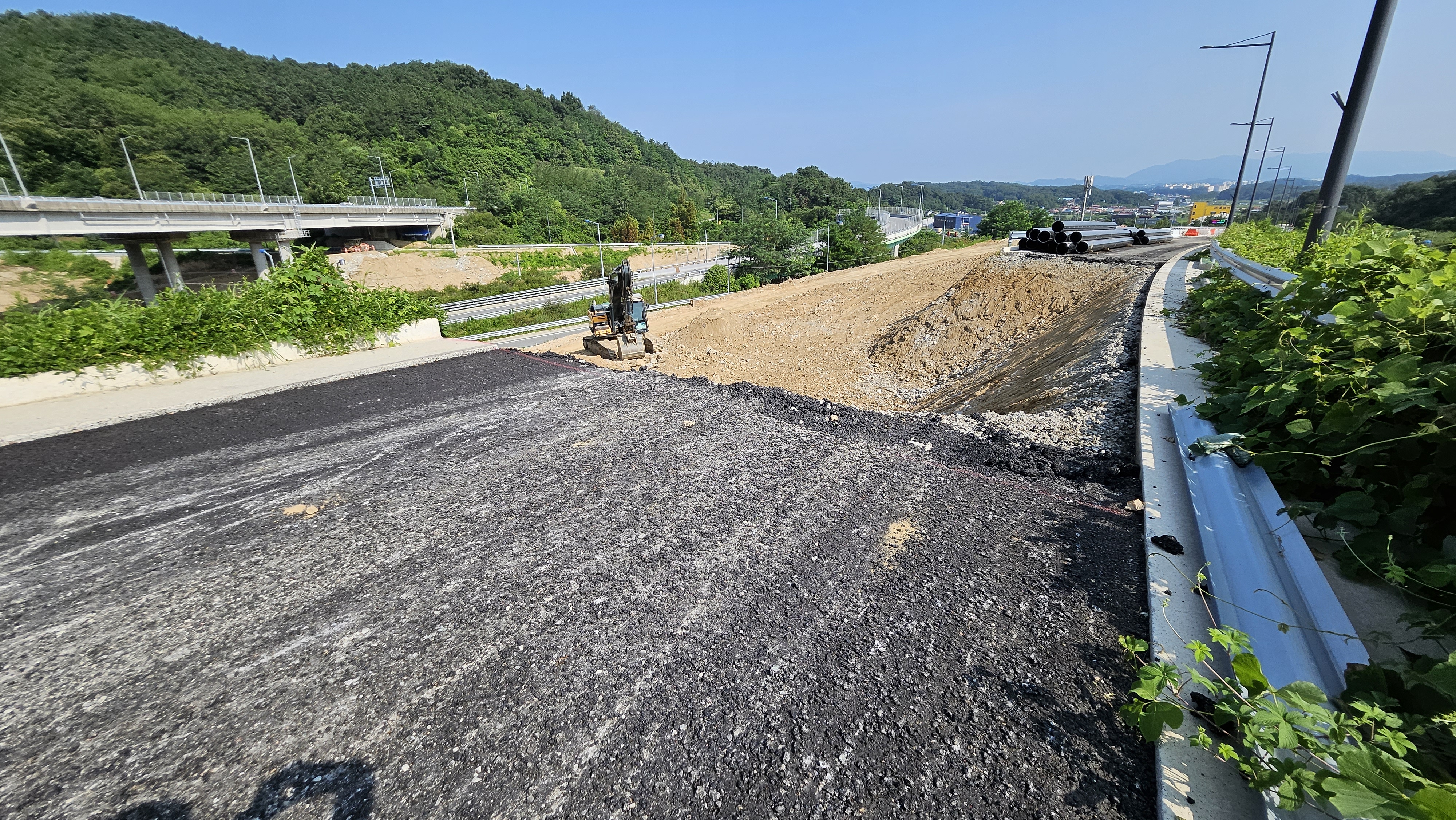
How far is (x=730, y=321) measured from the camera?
17875 mm

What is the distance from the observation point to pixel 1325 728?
5.18 ft

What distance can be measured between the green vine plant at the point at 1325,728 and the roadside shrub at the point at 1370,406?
38cm

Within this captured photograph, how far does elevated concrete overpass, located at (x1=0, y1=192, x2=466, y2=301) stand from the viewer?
24.0 metres

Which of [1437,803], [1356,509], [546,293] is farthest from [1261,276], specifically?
[546,293]

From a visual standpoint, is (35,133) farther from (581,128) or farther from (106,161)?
(581,128)

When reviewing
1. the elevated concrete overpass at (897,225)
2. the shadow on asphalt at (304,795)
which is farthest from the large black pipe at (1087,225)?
the elevated concrete overpass at (897,225)

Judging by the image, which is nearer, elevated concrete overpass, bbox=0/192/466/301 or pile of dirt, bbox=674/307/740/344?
pile of dirt, bbox=674/307/740/344

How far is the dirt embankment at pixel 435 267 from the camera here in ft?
136

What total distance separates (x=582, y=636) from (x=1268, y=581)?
11.2 ft

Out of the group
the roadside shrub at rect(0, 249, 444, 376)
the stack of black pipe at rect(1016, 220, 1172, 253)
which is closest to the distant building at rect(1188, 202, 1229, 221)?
the stack of black pipe at rect(1016, 220, 1172, 253)

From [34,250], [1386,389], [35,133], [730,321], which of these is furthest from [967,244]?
[35,133]

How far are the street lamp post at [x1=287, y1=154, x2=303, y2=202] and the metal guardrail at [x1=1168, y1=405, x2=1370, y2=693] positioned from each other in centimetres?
5540

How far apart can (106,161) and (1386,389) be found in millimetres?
69390

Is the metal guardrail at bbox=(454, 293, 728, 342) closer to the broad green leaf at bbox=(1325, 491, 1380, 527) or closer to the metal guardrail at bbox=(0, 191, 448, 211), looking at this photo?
the broad green leaf at bbox=(1325, 491, 1380, 527)
